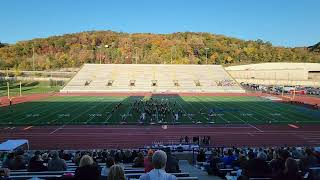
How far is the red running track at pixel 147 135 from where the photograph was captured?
25.5m

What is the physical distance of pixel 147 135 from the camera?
28422mm

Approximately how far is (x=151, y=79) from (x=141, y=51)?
5494 cm

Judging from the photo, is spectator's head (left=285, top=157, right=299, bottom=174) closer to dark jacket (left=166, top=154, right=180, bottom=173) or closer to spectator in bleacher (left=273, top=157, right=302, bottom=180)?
spectator in bleacher (left=273, top=157, right=302, bottom=180)

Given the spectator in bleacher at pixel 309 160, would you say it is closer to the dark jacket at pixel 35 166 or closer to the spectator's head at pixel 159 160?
the spectator's head at pixel 159 160

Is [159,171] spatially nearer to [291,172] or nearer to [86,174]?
[86,174]

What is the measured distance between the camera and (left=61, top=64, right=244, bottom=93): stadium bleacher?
7294cm

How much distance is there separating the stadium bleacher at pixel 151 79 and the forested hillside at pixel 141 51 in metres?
33.9

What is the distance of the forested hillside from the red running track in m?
90.1

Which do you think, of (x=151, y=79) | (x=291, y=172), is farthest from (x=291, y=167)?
(x=151, y=79)

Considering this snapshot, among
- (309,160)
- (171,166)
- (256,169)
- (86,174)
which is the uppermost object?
(86,174)

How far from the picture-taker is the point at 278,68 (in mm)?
96812

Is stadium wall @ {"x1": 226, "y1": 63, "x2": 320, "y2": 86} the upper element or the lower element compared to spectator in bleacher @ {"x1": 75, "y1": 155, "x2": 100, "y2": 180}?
upper

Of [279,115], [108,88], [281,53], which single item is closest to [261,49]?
[281,53]

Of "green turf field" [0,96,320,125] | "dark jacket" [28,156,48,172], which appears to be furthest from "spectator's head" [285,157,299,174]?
"green turf field" [0,96,320,125]
